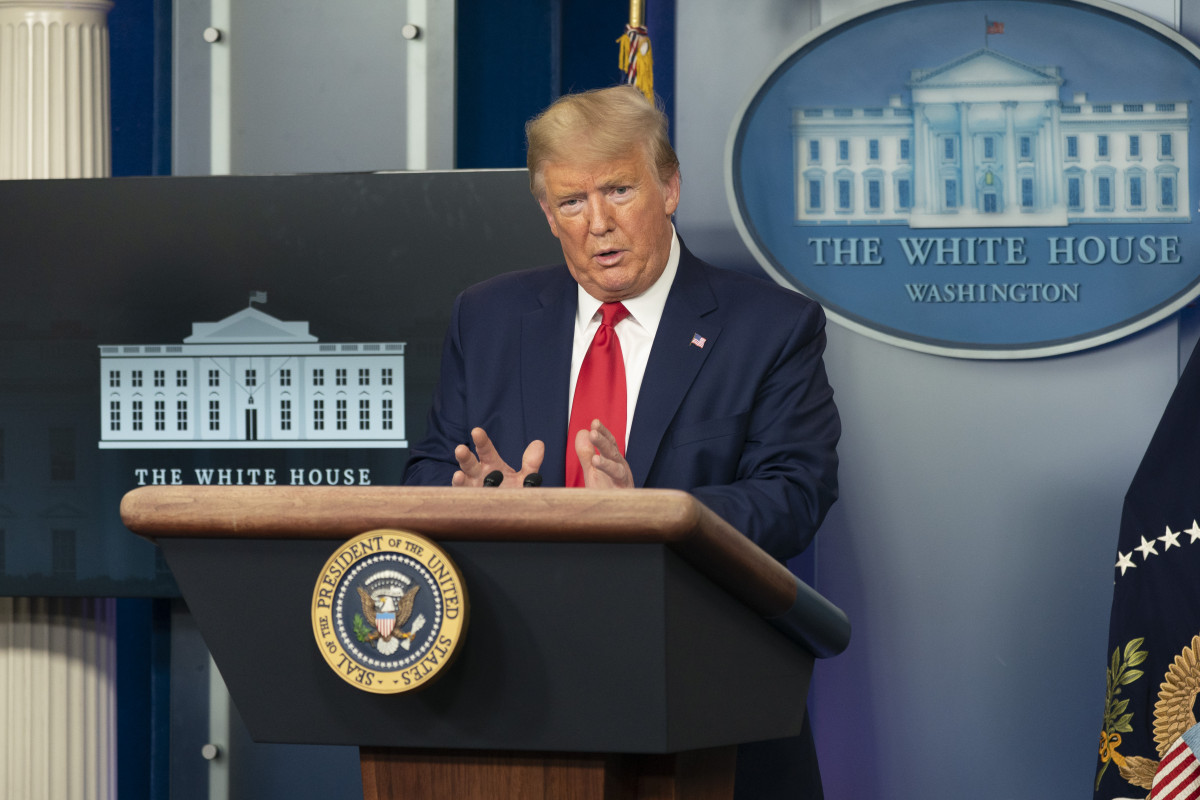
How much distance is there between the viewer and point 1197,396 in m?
2.15

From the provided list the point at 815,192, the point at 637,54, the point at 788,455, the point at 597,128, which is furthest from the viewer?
the point at 815,192

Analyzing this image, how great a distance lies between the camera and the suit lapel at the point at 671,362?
1642 mm

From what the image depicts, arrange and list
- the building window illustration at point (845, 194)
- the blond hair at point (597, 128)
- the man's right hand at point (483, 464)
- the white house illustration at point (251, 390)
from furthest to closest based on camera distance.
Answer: the white house illustration at point (251, 390) < the building window illustration at point (845, 194) < the blond hair at point (597, 128) < the man's right hand at point (483, 464)

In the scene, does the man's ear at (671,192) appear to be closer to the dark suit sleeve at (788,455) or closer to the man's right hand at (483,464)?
the dark suit sleeve at (788,455)

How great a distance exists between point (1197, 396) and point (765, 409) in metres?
0.90

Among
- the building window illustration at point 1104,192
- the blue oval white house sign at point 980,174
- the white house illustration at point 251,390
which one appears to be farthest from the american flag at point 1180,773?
the white house illustration at point 251,390

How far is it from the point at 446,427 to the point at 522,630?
2.85 ft

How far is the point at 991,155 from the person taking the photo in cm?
262

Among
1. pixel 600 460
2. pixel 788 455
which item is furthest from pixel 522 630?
pixel 788 455

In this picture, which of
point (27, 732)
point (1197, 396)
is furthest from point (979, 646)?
point (27, 732)

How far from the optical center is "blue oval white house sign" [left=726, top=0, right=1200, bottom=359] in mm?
2570

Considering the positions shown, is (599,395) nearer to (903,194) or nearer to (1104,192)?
(903,194)

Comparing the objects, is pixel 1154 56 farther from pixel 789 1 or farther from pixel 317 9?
pixel 317 9

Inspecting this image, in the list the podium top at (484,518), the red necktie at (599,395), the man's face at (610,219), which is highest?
the man's face at (610,219)
